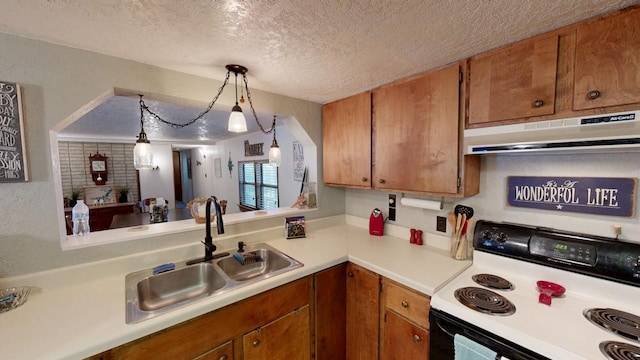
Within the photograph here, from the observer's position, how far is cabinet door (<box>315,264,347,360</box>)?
4.86 feet

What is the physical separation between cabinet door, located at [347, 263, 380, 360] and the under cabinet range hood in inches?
38.1

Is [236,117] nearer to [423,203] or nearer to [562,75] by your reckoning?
[423,203]

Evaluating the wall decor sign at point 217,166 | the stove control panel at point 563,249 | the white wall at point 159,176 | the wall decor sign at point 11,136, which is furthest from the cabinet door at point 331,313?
the white wall at point 159,176

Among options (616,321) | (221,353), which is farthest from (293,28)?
(616,321)

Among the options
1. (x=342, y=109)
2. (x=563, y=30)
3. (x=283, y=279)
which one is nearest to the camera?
(x=563, y=30)

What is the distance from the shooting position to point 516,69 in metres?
1.12

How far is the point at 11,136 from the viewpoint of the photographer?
107 centimetres

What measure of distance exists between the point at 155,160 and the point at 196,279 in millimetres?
5331

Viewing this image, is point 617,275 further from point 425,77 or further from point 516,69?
point 425,77

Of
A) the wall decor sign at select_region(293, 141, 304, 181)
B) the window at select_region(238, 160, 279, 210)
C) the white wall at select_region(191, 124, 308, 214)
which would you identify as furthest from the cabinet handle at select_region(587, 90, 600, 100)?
the window at select_region(238, 160, 279, 210)

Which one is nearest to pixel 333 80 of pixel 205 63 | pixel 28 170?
pixel 205 63

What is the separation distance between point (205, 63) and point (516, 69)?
161 cm

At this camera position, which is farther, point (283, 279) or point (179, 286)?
point (179, 286)

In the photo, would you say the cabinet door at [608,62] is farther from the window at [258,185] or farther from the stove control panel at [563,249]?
the window at [258,185]
